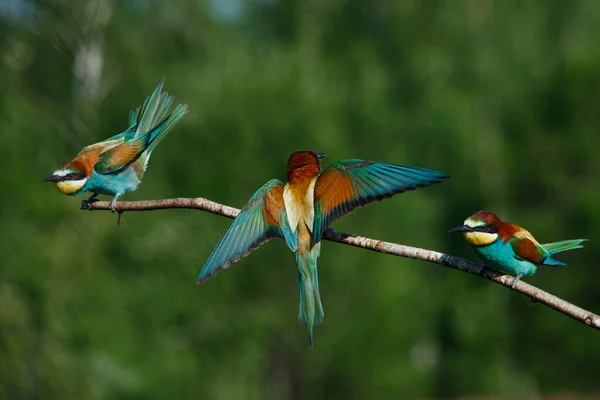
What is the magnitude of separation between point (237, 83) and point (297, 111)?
106 centimetres

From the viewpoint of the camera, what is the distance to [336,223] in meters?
14.1

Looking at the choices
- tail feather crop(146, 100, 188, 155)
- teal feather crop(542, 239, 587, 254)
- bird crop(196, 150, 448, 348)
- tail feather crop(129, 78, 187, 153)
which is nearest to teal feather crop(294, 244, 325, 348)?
bird crop(196, 150, 448, 348)

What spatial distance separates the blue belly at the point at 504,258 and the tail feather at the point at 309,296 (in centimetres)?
58

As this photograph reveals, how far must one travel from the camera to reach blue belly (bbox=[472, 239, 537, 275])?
266 cm

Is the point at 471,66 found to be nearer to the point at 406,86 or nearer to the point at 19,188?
the point at 406,86

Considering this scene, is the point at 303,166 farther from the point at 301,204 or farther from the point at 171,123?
the point at 171,123

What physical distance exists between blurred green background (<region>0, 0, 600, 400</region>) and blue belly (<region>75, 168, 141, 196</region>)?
1106mm

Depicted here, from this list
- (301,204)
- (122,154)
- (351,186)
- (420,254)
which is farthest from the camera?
(122,154)

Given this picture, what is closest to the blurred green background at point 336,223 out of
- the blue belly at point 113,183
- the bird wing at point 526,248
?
the blue belly at point 113,183

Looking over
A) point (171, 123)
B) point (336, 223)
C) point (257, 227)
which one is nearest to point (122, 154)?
point (171, 123)

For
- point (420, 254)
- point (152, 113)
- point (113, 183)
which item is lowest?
point (420, 254)

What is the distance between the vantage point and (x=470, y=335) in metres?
17.8

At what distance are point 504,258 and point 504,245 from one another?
1.5 inches

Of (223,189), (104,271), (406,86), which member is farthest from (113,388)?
(406,86)
